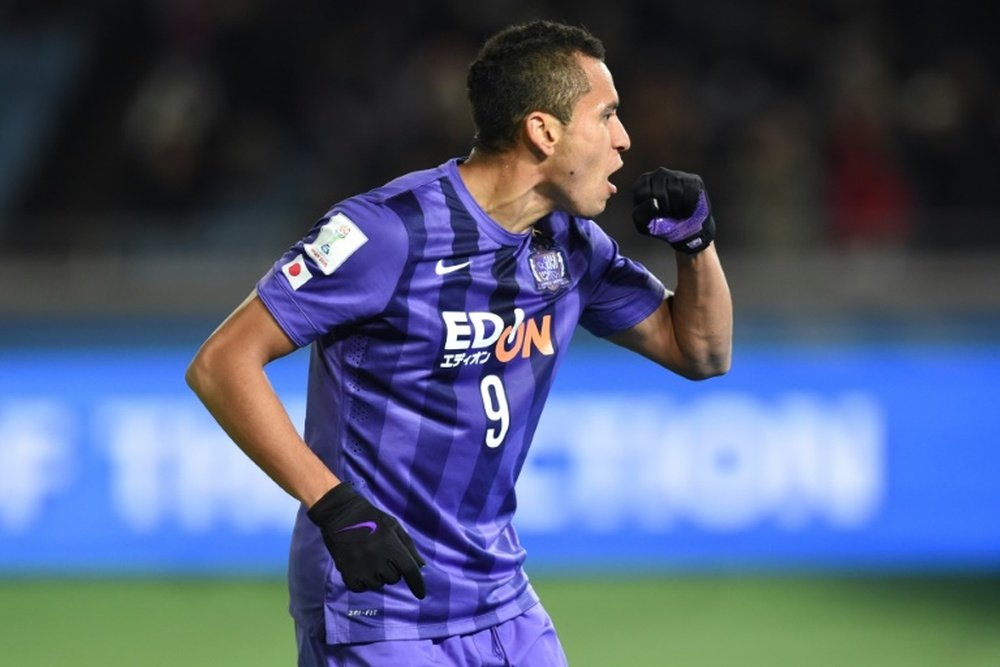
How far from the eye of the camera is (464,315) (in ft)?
12.6

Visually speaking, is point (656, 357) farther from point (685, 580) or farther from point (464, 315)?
point (685, 580)

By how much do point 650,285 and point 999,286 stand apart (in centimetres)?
408

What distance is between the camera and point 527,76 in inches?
153

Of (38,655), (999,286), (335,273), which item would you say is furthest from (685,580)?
(335,273)

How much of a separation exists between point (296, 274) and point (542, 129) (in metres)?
0.71

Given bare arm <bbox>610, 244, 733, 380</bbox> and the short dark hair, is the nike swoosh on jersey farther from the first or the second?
bare arm <bbox>610, 244, 733, 380</bbox>

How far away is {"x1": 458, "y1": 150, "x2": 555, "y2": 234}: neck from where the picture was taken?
12.9 feet

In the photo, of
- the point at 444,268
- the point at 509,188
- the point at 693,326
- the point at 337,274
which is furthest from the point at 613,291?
the point at 337,274

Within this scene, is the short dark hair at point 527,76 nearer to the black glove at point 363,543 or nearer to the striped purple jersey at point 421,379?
the striped purple jersey at point 421,379

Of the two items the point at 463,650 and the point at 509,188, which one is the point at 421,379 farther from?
the point at 463,650

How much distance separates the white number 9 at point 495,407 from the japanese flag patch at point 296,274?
521 millimetres

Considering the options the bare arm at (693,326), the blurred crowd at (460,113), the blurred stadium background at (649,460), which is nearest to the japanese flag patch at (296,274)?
the bare arm at (693,326)

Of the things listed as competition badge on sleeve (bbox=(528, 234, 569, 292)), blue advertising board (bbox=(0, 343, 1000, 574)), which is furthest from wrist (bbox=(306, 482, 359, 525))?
blue advertising board (bbox=(0, 343, 1000, 574))

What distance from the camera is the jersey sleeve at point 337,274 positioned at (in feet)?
12.0
